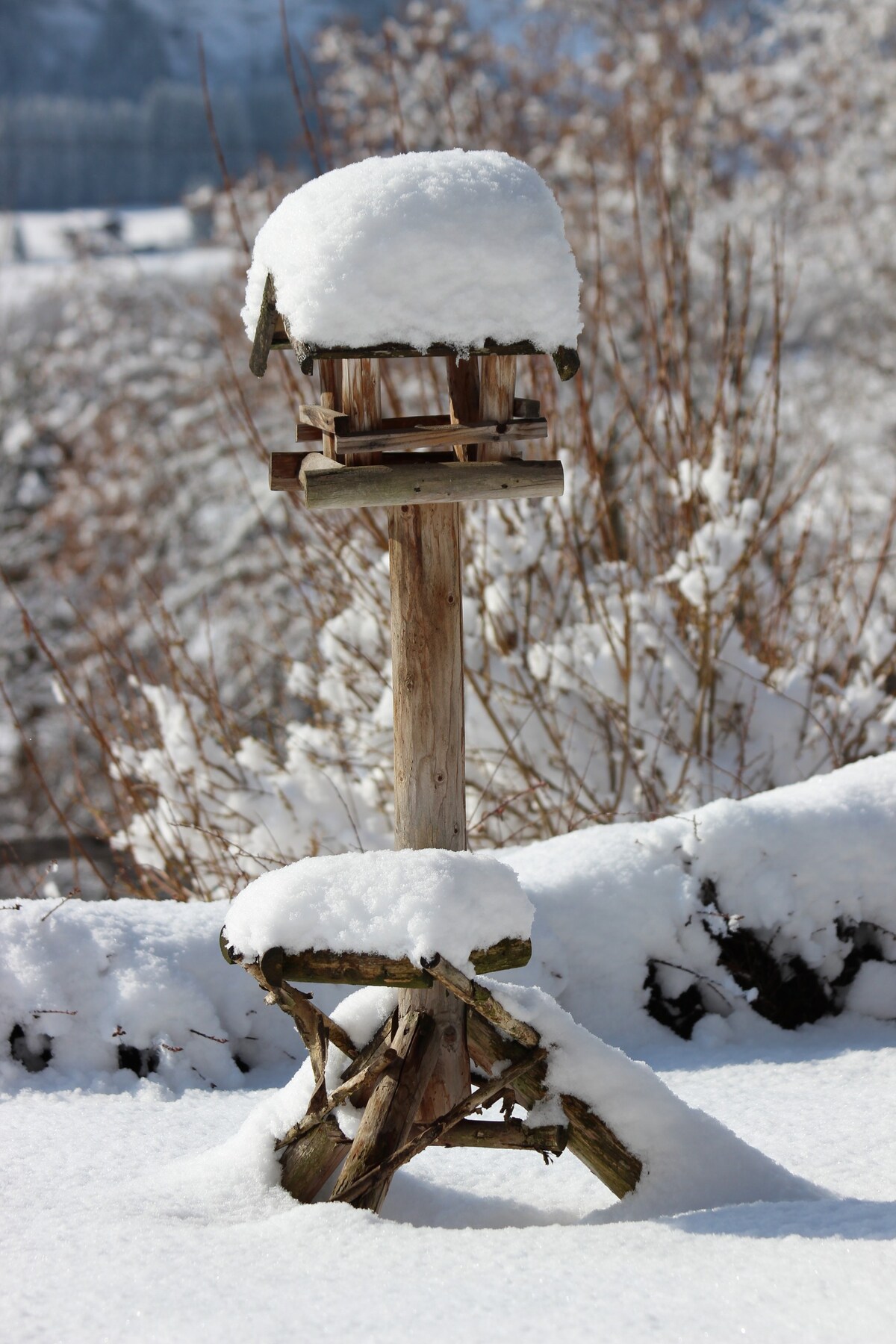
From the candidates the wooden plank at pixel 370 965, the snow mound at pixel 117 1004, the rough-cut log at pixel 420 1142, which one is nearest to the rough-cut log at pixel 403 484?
the wooden plank at pixel 370 965

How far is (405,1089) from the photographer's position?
1.87 meters

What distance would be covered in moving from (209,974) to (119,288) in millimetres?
12140

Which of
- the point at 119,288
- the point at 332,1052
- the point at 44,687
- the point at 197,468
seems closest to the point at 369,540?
the point at 332,1052

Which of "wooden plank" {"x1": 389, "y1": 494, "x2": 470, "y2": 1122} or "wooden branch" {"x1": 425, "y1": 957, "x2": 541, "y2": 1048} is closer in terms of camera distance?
"wooden branch" {"x1": 425, "y1": 957, "x2": 541, "y2": 1048}

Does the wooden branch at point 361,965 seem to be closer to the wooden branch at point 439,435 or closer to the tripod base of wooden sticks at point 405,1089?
the tripod base of wooden sticks at point 405,1089

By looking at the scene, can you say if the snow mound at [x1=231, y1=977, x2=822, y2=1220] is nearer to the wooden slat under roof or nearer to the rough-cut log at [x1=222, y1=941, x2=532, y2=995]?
the rough-cut log at [x1=222, y1=941, x2=532, y2=995]

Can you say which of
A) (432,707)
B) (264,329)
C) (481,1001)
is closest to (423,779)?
(432,707)

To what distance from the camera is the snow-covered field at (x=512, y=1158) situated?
1544mm

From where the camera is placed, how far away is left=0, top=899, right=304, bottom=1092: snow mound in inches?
104

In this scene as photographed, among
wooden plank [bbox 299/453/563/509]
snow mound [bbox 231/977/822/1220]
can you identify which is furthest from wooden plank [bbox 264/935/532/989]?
wooden plank [bbox 299/453/563/509]

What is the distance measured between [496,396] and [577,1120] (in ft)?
4.15

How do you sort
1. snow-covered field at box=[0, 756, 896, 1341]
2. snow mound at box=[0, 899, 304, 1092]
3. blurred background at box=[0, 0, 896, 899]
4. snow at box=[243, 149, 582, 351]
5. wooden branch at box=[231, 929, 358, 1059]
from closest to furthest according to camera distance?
1. snow-covered field at box=[0, 756, 896, 1341]
2. snow at box=[243, 149, 582, 351]
3. wooden branch at box=[231, 929, 358, 1059]
4. snow mound at box=[0, 899, 304, 1092]
5. blurred background at box=[0, 0, 896, 899]

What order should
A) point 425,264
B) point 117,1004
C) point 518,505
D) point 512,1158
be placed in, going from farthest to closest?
point 518,505 → point 117,1004 → point 512,1158 → point 425,264

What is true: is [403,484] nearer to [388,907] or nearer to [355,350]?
[355,350]
